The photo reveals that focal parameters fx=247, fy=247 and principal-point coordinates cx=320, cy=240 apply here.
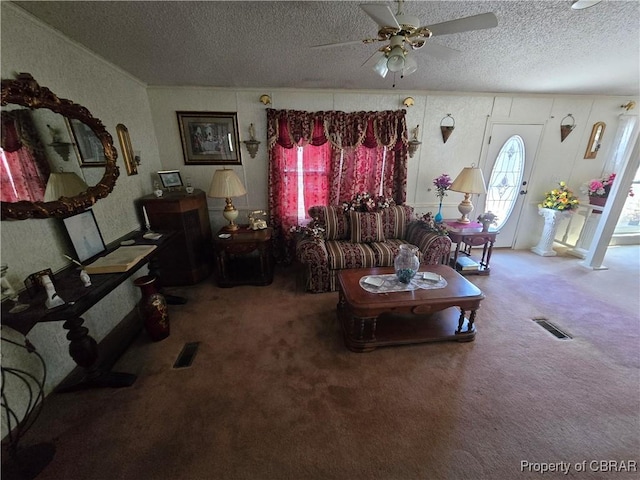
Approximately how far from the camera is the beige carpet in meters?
1.34

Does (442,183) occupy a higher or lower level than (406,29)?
lower

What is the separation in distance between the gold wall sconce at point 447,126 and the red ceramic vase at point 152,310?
4.09 meters

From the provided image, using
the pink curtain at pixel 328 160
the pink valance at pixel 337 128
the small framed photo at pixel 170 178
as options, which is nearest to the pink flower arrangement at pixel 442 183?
the pink curtain at pixel 328 160

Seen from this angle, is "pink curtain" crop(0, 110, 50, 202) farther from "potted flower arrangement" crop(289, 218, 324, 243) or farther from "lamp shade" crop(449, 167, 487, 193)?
"lamp shade" crop(449, 167, 487, 193)

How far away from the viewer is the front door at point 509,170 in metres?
3.76

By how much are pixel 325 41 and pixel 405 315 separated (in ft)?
8.30

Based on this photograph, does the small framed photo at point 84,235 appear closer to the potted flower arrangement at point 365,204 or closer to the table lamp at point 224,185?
the table lamp at point 224,185

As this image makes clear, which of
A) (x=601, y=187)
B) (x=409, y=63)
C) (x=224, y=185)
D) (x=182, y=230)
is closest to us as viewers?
(x=409, y=63)

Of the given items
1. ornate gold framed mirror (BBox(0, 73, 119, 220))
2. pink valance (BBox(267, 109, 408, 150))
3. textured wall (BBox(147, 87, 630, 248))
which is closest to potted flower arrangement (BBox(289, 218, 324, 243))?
textured wall (BBox(147, 87, 630, 248))

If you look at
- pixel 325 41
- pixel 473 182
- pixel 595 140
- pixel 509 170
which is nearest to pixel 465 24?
pixel 325 41

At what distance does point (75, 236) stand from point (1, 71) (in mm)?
1044

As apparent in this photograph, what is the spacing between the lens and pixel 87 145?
2053 millimetres

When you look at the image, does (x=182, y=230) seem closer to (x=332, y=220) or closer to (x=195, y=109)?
(x=195, y=109)

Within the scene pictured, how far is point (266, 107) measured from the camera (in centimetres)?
331
